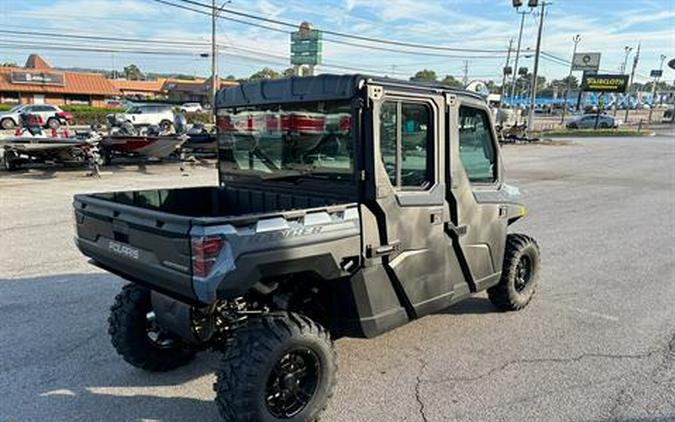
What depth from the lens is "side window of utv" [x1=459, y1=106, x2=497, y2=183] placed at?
400 cm

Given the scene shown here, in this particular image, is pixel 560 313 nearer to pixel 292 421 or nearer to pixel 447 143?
pixel 447 143

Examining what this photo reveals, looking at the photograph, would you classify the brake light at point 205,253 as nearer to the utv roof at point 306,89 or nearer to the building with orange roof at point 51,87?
the utv roof at point 306,89

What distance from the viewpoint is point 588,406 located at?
343cm

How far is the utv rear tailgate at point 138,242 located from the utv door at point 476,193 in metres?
2.06

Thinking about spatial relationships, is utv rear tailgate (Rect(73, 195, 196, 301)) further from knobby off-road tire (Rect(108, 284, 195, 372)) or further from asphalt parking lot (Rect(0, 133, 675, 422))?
asphalt parking lot (Rect(0, 133, 675, 422))

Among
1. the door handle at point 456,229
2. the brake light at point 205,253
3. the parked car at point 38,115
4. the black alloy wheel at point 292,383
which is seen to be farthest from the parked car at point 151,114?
the brake light at point 205,253

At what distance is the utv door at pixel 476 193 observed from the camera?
3889mm

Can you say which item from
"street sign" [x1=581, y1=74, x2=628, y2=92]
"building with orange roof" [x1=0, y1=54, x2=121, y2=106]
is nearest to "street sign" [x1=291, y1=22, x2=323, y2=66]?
"building with orange roof" [x1=0, y1=54, x2=121, y2=106]

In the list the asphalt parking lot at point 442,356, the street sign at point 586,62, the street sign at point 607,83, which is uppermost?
the street sign at point 586,62

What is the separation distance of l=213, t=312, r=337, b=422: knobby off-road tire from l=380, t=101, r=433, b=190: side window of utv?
3.89 feet

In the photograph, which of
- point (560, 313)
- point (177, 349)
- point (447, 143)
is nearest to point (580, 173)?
point (560, 313)

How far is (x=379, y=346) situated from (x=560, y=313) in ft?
6.85

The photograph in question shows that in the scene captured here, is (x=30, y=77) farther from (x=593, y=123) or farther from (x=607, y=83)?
(x=607, y=83)

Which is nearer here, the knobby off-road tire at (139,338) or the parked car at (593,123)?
the knobby off-road tire at (139,338)
